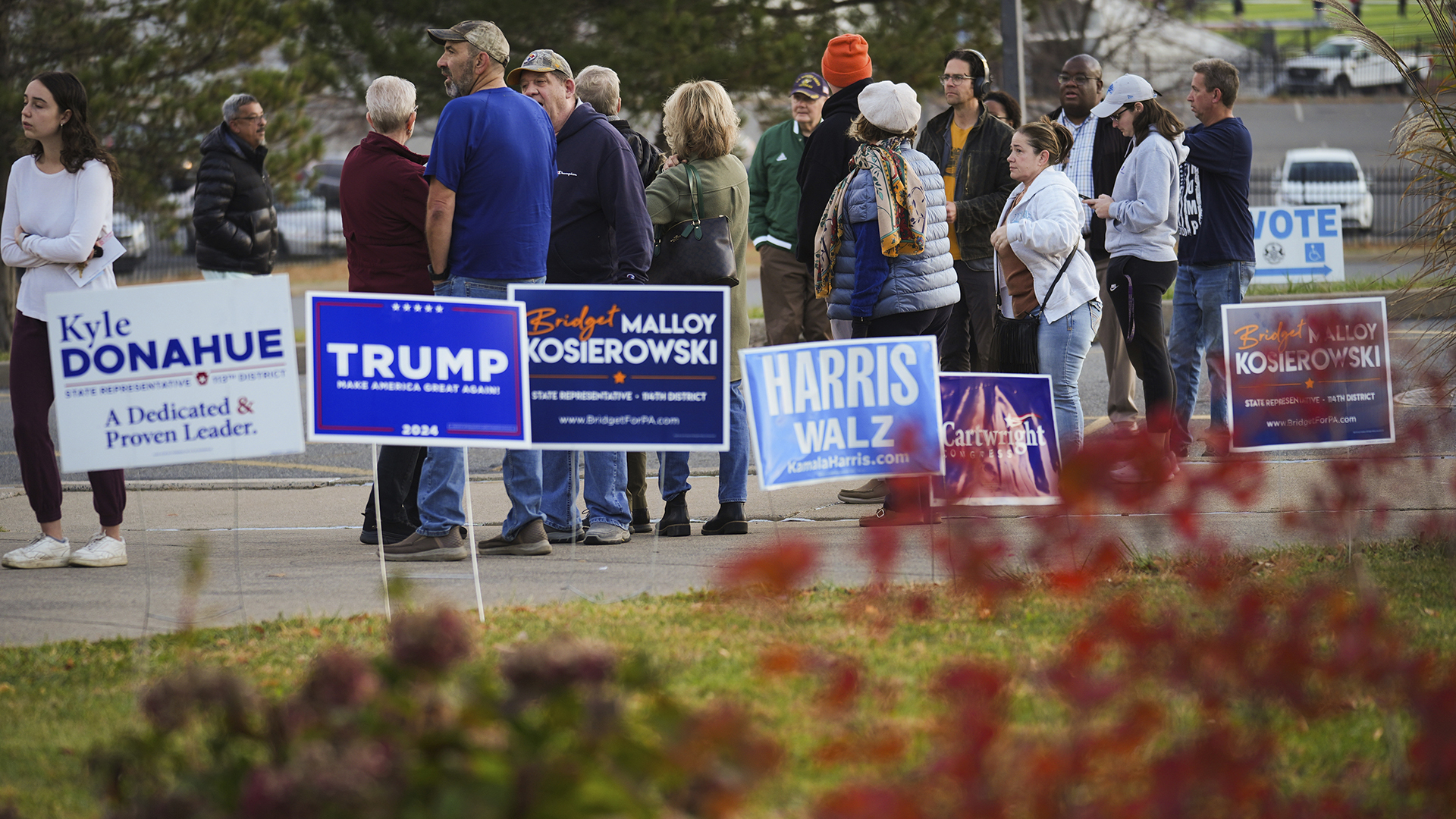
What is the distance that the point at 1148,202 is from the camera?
7801 millimetres

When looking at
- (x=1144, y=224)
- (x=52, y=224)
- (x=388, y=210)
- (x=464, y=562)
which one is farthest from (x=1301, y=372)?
(x=52, y=224)

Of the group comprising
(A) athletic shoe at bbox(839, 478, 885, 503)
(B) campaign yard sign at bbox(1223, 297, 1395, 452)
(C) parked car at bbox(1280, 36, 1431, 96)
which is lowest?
(A) athletic shoe at bbox(839, 478, 885, 503)

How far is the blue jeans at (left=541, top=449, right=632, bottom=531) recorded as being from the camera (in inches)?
263

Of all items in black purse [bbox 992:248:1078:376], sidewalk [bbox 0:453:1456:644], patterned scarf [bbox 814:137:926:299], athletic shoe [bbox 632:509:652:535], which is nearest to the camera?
sidewalk [bbox 0:453:1456:644]

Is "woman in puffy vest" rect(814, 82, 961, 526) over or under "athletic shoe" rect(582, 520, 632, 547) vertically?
over

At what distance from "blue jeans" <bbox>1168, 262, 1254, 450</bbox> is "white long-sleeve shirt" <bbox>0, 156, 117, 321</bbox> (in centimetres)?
552

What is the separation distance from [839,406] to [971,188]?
2.66m

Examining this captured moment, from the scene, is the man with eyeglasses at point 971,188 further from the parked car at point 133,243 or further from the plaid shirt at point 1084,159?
the parked car at point 133,243

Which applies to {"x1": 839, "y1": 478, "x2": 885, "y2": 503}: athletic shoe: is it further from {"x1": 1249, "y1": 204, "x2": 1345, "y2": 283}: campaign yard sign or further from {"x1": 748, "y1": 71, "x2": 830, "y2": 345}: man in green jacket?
{"x1": 1249, "y1": 204, "x2": 1345, "y2": 283}: campaign yard sign

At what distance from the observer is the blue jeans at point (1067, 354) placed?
6.91m

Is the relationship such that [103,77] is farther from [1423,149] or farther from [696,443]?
[1423,149]

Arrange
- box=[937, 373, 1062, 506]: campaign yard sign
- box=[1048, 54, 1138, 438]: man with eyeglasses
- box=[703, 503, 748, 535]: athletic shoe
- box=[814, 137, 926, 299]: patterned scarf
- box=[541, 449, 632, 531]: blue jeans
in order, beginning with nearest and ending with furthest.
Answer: box=[937, 373, 1062, 506]: campaign yard sign
box=[814, 137, 926, 299]: patterned scarf
box=[541, 449, 632, 531]: blue jeans
box=[703, 503, 748, 535]: athletic shoe
box=[1048, 54, 1138, 438]: man with eyeglasses

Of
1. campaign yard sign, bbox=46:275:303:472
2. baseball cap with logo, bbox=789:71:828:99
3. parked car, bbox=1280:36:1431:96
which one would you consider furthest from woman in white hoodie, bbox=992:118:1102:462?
parked car, bbox=1280:36:1431:96

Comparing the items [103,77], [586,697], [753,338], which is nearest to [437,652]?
[586,697]
